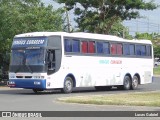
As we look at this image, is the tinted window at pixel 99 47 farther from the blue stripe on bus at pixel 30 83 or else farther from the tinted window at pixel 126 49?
the blue stripe on bus at pixel 30 83

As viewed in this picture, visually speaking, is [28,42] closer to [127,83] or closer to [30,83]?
[30,83]

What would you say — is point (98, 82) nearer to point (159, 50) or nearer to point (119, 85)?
point (119, 85)

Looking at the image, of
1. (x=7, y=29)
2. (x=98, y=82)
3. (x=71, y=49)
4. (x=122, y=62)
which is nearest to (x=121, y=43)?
(x=122, y=62)

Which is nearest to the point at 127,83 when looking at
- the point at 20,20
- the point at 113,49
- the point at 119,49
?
the point at 119,49

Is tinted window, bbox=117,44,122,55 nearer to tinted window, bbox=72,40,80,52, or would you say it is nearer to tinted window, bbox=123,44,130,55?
tinted window, bbox=123,44,130,55

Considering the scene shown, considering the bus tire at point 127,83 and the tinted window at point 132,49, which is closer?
the bus tire at point 127,83

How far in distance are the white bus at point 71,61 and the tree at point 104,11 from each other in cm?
690

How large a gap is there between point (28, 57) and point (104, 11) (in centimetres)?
1459

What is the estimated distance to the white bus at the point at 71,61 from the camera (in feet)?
83.8

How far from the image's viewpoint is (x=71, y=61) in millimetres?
26922

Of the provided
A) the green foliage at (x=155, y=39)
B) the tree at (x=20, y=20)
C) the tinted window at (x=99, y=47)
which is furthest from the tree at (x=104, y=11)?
the green foliage at (x=155, y=39)

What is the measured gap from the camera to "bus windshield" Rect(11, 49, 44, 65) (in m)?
25.4

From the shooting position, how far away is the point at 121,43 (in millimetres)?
31281

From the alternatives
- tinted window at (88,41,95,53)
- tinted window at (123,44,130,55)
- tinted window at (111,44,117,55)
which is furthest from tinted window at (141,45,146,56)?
tinted window at (88,41,95,53)
